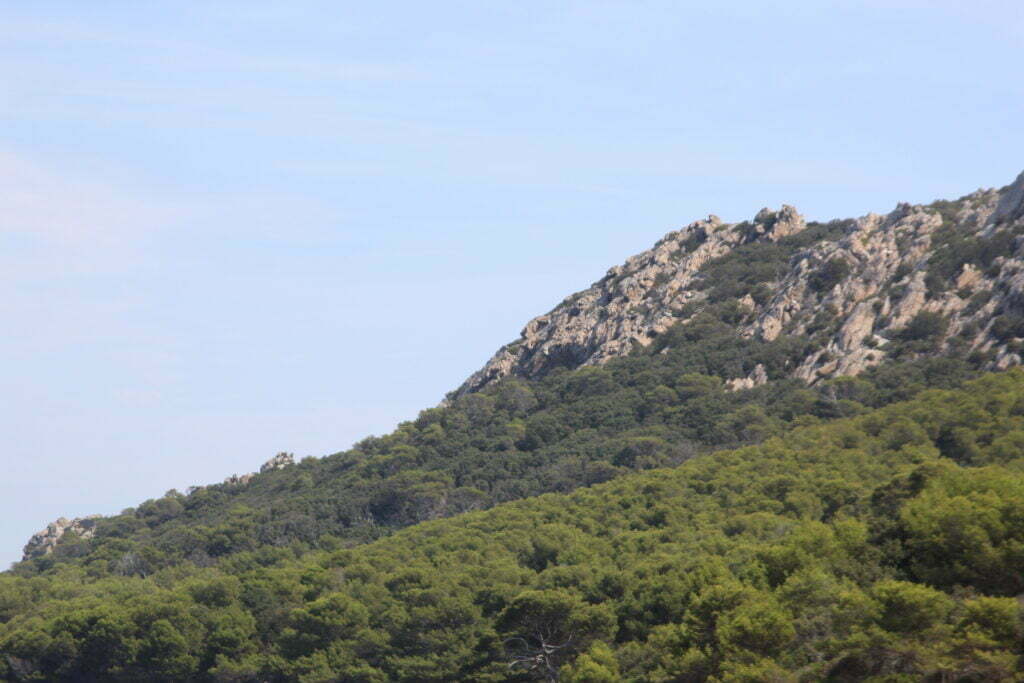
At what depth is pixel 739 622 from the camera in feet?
161

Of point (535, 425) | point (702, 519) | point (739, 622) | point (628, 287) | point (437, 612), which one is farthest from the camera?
point (628, 287)

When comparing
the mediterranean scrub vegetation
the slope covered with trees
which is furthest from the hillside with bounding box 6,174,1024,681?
the slope covered with trees

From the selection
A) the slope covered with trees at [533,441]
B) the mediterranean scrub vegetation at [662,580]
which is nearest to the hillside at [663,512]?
the mediterranean scrub vegetation at [662,580]

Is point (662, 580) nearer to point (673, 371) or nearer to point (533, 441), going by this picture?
point (533, 441)

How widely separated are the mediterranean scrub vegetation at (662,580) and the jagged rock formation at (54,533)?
86.9 feet

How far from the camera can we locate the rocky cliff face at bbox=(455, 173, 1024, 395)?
107 m

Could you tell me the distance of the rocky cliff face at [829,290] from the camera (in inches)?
4210

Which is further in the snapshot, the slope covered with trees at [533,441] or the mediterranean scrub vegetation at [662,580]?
the slope covered with trees at [533,441]

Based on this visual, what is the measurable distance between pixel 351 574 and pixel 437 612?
581 inches

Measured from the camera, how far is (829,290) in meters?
122

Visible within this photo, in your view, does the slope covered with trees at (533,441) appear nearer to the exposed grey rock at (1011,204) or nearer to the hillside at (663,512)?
the hillside at (663,512)

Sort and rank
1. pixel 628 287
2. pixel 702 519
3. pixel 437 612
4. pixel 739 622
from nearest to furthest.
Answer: pixel 739 622 → pixel 437 612 → pixel 702 519 → pixel 628 287

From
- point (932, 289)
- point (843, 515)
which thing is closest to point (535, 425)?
point (932, 289)

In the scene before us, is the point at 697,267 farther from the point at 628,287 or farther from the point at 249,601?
the point at 249,601
